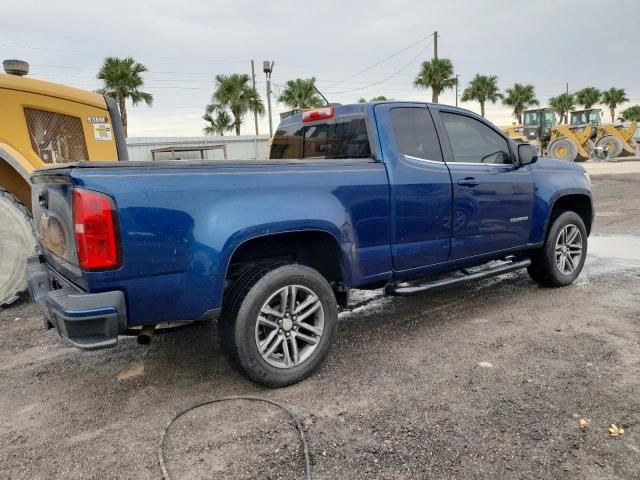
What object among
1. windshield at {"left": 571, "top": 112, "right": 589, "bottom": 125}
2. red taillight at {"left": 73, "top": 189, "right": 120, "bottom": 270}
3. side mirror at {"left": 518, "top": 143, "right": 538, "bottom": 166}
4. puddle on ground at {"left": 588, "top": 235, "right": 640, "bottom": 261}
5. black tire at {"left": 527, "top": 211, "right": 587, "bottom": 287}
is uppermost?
windshield at {"left": 571, "top": 112, "right": 589, "bottom": 125}

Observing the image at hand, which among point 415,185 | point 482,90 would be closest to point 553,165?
point 415,185

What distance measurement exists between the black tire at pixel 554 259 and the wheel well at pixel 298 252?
2.65 m

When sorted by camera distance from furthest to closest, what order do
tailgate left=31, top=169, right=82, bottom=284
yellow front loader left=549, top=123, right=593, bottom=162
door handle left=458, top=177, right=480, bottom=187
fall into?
yellow front loader left=549, top=123, right=593, bottom=162, door handle left=458, top=177, right=480, bottom=187, tailgate left=31, top=169, right=82, bottom=284

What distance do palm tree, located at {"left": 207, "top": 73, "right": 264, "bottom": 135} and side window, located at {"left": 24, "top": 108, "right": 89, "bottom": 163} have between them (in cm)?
3455

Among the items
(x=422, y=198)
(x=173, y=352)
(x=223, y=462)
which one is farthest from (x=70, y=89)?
(x=223, y=462)

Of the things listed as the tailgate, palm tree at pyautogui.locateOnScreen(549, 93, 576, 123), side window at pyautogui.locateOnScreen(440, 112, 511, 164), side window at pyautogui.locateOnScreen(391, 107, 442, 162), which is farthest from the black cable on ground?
palm tree at pyautogui.locateOnScreen(549, 93, 576, 123)

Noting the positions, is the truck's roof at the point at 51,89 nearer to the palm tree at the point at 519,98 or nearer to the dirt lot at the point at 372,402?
the dirt lot at the point at 372,402

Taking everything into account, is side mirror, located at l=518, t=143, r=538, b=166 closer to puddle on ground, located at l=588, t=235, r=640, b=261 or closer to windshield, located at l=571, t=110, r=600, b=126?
puddle on ground, located at l=588, t=235, r=640, b=261

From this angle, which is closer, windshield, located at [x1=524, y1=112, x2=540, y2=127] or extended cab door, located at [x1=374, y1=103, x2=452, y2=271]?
extended cab door, located at [x1=374, y1=103, x2=452, y2=271]

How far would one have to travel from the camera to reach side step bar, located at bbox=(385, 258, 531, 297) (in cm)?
385

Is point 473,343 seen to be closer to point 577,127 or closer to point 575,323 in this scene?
point 575,323

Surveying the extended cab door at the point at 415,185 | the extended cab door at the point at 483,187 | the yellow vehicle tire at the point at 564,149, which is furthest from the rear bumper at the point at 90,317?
the yellow vehicle tire at the point at 564,149

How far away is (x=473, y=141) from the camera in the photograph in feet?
14.6

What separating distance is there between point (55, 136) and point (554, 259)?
5575 mm
